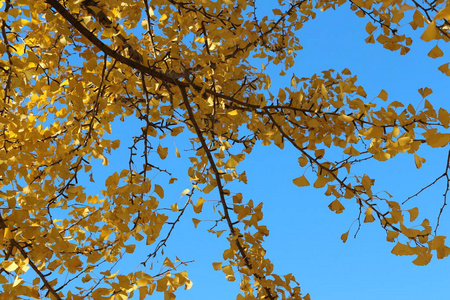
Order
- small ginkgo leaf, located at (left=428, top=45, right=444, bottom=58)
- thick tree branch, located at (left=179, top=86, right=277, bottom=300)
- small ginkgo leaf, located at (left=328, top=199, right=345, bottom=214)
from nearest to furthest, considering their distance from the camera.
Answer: small ginkgo leaf, located at (left=428, top=45, right=444, bottom=58) → small ginkgo leaf, located at (left=328, top=199, right=345, bottom=214) → thick tree branch, located at (left=179, top=86, right=277, bottom=300)

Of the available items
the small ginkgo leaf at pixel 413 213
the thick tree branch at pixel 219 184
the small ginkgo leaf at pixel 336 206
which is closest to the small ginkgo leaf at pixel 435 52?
the small ginkgo leaf at pixel 413 213

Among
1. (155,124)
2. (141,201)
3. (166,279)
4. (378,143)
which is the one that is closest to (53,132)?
(155,124)

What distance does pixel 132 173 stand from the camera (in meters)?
1.97

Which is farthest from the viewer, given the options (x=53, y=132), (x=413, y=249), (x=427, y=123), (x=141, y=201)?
(x=53, y=132)

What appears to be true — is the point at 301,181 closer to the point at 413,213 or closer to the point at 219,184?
the point at 413,213

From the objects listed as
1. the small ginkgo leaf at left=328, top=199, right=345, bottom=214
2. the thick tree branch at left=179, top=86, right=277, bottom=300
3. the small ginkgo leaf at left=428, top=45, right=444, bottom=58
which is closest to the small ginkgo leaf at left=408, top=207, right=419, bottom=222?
the small ginkgo leaf at left=328, top=199, right=345, bottom=214

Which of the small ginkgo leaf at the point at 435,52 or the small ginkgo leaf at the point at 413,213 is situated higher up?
the small ginkgo leaf at the point at 435,52

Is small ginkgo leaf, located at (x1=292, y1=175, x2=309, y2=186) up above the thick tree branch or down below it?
below

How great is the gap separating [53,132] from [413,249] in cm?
205

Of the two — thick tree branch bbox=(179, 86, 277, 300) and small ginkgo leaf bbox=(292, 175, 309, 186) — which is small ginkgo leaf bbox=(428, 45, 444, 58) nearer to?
small ginkgo leaf bbox=(292, 175, 309, 186)

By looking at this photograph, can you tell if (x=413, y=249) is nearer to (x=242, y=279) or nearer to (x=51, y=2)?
(x=242, y=279)

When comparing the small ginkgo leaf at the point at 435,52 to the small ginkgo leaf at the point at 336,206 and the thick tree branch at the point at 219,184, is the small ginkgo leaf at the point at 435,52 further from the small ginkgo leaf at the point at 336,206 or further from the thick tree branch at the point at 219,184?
the thick tree branch at the point at 219,184

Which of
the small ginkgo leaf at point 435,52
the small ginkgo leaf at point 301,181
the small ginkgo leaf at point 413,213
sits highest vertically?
the small ginkgo leaf at point 435,52

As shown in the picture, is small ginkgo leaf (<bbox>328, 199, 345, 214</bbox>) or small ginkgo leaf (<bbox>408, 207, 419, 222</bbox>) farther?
small ginkgo leaf (<bbox>328, 199, 345, 214</bbox>)
